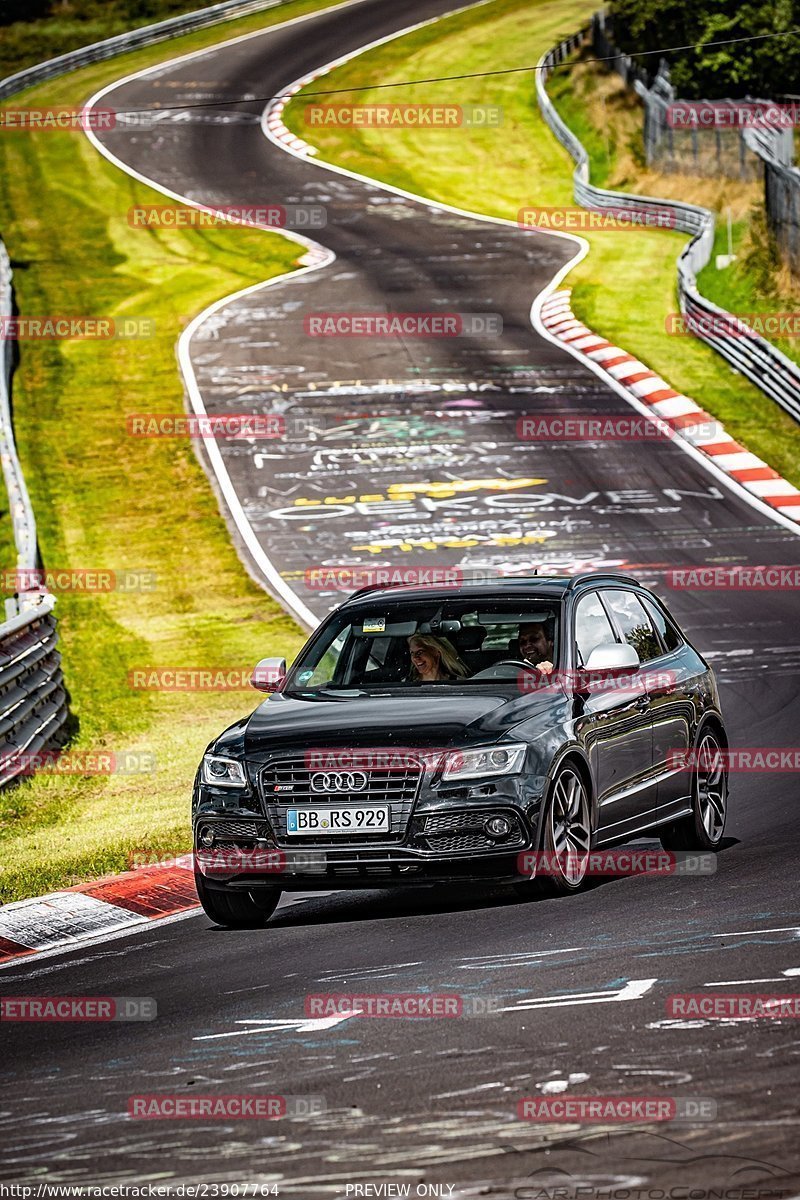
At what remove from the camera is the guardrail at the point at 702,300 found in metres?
31.2

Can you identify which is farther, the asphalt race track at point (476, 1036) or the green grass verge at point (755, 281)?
the green grass verge at point (755, 281)

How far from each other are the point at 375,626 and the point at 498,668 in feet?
2.72

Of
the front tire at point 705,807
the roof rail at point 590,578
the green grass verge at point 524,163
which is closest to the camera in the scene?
the roof rail at point 590,578

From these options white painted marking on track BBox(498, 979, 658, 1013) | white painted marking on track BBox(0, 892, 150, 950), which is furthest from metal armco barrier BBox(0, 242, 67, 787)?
white painted marking on track BBox(498, 979, 658, 1013)

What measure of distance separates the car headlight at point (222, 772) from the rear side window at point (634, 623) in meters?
2.64

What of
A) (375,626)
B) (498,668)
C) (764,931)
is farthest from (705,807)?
(764,931)

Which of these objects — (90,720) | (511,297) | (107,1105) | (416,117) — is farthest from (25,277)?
(107,1105)

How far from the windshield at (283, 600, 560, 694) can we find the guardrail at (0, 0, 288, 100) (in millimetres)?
55476

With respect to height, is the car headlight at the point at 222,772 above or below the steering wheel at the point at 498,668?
below

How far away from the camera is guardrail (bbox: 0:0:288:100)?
2518 inches

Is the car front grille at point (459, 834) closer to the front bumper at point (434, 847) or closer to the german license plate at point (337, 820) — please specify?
the front bumper at point (434, 847)

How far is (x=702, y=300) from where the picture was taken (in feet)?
116

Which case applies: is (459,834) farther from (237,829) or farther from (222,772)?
(222,772)

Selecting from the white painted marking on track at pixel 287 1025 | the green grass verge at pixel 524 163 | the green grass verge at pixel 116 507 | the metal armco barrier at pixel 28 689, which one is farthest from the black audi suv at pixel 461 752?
the green grass verge at pixel 524 163
